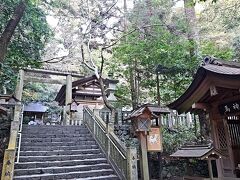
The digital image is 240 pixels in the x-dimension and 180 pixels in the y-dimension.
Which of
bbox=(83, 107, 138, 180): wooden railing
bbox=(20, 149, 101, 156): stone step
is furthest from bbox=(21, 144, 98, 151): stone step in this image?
bbox=(83, 107, 138, 180): wooden railing

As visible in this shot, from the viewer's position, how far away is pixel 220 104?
7234 mm

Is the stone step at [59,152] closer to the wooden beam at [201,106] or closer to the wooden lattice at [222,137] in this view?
the wooden beam at [201,106]

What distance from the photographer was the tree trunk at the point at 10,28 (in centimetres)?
866

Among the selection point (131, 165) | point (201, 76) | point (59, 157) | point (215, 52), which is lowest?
point (131, 165)

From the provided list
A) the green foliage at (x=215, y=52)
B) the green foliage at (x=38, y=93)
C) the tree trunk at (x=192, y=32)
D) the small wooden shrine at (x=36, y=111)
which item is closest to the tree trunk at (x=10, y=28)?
the tree trunk at (x=192, y=32)

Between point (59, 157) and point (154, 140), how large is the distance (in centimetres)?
371

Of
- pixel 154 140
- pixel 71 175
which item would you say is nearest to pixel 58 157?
pixel 71 175

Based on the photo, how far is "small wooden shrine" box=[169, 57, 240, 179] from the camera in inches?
257

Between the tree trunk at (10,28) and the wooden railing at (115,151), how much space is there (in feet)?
16.1

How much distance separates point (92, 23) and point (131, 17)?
2875 mm

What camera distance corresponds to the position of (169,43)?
40.1 feet

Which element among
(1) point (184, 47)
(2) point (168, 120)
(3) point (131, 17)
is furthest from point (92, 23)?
(2) point (168, 120)

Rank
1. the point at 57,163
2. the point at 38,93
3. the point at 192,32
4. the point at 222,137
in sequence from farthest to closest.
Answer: the point at 38,93, the point at 192,32, the point at 57,163, the point at 222,137

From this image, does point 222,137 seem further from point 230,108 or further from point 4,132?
point 4,132
